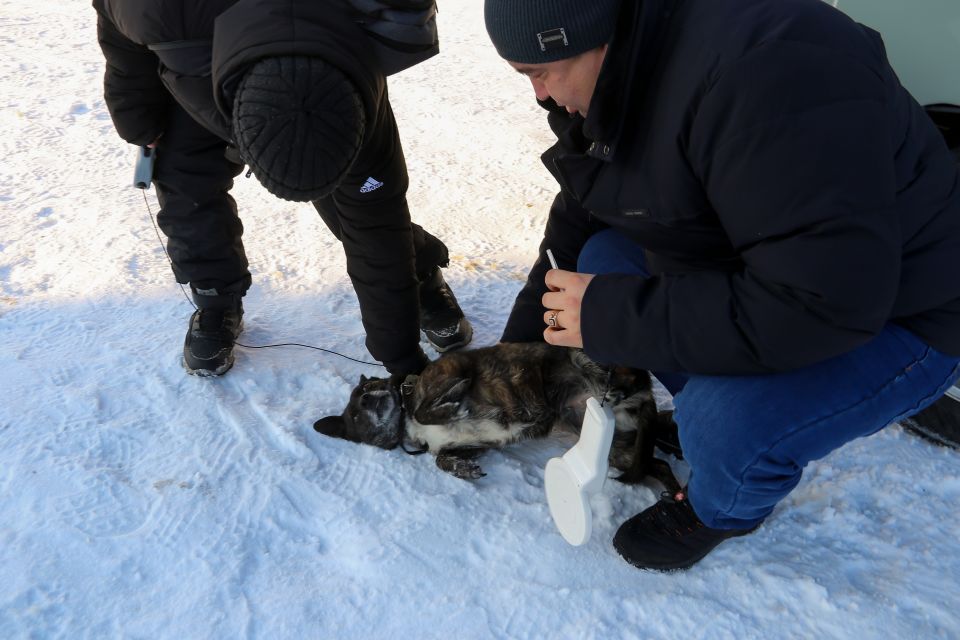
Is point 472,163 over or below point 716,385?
below

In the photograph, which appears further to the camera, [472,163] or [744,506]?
[472,163]

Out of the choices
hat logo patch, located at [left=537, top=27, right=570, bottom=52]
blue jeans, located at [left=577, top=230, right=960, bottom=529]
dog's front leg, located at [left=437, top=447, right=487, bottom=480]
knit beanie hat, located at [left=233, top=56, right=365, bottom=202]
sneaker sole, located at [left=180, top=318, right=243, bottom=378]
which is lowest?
sneaker sole, located at [left=180, top=318, right=243, bottom=378]

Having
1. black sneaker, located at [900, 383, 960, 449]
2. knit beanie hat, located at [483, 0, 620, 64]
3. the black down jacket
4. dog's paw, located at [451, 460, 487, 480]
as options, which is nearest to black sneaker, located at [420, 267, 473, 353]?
the black down jacket

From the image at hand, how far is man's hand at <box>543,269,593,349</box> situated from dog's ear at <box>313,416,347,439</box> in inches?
47.2

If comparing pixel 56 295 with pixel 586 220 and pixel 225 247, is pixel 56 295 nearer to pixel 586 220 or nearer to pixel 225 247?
pixel 225 247

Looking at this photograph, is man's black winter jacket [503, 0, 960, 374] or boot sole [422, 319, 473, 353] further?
boot sole [422, 319, 473, 353]

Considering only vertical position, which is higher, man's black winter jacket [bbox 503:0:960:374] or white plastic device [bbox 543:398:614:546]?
Answer: man's black winter jacket [bbox 503:0:960:374]

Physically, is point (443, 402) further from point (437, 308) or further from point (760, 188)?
point (760, 188)

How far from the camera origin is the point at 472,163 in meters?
4.76

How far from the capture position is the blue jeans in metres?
1.83

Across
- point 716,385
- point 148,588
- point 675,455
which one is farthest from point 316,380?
point 716,385

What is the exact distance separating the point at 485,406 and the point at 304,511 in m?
0.86

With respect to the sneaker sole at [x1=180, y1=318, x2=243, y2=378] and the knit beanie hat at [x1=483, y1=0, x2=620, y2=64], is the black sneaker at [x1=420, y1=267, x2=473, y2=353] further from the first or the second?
the knit beanie hat at [x1=483, y1=0, x2=620, y2=64]

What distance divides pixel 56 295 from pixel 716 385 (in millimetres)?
3355
